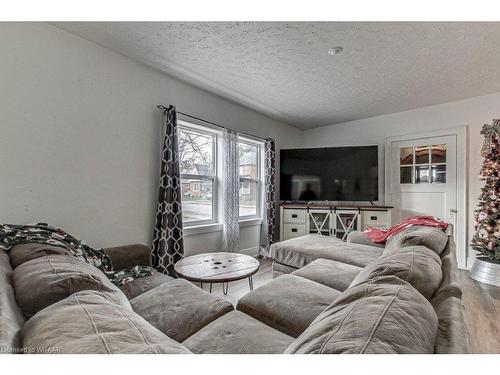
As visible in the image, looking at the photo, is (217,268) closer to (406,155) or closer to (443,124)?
(406,155)

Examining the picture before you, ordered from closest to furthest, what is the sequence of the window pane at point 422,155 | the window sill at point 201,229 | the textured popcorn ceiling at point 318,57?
the textured popcorn ceiling at point 318,57 < the window sill at point 201,229 < the window pane at point 422,155

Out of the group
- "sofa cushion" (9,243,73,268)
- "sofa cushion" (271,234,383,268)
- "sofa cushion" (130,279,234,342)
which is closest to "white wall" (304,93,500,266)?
"sofa cushion" (271,234,383,268)

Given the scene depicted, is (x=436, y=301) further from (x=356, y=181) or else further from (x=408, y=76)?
(x=356, y=181)

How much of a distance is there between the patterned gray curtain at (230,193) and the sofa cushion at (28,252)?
2.08 meters

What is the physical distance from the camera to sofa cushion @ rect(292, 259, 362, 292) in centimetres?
168

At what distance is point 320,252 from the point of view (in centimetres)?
233

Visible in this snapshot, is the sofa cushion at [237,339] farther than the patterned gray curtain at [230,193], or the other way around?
the patterned gray curtain at [230,193]

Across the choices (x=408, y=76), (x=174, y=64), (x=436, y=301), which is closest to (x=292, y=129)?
(x=408, y=76)

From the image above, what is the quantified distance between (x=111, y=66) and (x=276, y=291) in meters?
2.46

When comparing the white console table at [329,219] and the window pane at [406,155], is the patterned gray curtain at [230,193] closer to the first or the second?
the white console table at [329,219]

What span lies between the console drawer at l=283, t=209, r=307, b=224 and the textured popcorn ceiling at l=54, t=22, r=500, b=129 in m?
1.80

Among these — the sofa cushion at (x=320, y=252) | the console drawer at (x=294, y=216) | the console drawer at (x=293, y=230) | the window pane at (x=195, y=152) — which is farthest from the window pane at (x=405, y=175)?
the window pane at (x=195, y=152)

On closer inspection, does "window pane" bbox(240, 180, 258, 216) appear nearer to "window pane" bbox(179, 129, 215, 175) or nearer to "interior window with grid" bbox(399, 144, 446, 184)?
"window pane" bbox(179, 129, 215, 175)

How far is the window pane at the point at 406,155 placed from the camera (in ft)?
12.6
